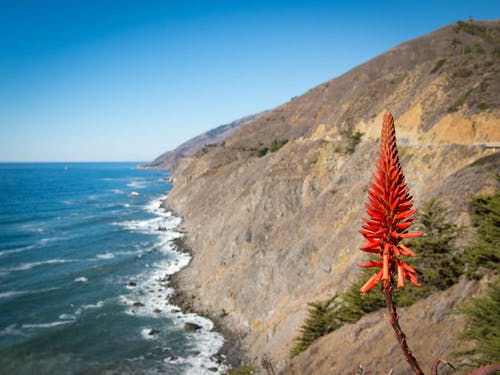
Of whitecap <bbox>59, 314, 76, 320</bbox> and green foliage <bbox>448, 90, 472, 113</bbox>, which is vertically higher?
green foliage <bbox>448, 90, 472, 113</bbox>

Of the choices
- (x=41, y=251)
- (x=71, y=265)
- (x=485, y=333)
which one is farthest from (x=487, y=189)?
(x=41, y=251)

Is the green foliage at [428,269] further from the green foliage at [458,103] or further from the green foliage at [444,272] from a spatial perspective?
the green foliage at [458,103]

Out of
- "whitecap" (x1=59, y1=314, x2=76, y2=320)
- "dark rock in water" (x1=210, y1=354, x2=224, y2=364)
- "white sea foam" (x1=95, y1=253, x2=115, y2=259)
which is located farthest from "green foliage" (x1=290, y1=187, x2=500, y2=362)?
"white sea foam" (x1=95, y1=253, x2=115, y2=259)

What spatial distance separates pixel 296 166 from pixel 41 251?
1650 inches

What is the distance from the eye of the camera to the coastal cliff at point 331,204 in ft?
→ 67.7

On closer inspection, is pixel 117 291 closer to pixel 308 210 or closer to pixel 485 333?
pixel 308 210

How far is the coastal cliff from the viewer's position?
812 inches

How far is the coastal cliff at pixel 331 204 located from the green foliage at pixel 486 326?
261 cm

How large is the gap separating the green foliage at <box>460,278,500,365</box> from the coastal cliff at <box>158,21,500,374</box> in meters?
2.61

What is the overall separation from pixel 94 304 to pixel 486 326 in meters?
35.8

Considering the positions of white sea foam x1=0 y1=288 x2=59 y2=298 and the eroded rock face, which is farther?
white sea foam x1=0 y1=288 x2=59 y2=298

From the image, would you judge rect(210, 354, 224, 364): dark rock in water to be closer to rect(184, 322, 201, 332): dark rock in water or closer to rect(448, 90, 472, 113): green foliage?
rect(184, 322, 201, 332): dark rock in water

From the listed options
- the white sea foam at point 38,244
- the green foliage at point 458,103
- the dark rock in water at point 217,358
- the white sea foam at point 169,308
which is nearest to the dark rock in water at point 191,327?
the white sea foam at point 169,308

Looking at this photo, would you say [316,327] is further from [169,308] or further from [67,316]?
[67,316]
